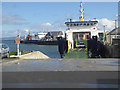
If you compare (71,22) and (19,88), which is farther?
(71,22)

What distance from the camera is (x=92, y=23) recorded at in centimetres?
3005

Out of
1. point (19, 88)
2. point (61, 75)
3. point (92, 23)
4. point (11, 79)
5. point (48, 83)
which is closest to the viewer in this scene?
point (19, 88)

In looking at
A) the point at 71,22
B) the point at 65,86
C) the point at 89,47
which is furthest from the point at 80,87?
the point at 71,22

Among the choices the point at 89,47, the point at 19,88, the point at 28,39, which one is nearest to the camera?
the point at 19,88

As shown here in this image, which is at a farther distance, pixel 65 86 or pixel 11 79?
pixel 11 79

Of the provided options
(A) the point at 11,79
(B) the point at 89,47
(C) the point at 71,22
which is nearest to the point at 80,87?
(A) the point at 11,79

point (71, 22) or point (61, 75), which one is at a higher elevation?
point (71, 22)

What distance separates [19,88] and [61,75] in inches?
92.0

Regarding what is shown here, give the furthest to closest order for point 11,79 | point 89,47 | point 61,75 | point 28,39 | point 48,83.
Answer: point 28,39
point 89,47
point 61,75
point 11,79
point 48,83

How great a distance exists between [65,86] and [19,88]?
162 centimetres

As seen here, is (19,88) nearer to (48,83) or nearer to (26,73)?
(48,83)

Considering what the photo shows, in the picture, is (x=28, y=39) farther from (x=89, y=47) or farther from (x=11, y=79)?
(x=11, y=79)

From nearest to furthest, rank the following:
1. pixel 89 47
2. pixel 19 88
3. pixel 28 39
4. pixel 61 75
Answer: pixel 19 88 → pixel 61 75 → pixel 89 47 → pixel 28 39

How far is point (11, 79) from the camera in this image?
754 cm
